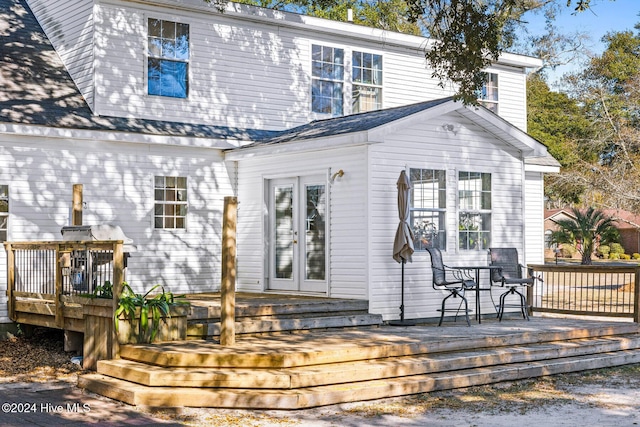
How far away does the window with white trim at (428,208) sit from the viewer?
523 inches

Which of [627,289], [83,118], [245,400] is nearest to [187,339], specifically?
[245,400]

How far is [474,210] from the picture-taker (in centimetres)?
1408

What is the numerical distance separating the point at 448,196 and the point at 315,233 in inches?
90.3

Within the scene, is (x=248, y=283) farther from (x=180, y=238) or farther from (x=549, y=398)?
(x=549, y=398)

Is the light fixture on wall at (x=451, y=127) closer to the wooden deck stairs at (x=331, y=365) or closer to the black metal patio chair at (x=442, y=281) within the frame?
the black metal patio chair at (x=442, y=281)

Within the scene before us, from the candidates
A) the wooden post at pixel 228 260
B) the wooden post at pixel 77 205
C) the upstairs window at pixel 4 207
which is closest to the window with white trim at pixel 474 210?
the wooden post at pixel 228 260

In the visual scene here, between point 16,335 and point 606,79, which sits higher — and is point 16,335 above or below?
below

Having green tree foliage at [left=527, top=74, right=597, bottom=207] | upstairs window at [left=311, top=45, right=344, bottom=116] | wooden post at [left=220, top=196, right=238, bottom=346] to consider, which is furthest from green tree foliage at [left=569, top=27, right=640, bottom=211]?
wooden post at [left=220, top=196, right=238, bottom=346]

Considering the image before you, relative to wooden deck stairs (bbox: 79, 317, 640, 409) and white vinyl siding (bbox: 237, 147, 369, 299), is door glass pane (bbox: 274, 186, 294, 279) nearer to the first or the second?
white vinyl siding (bbox: 237, 147, 369, 299)

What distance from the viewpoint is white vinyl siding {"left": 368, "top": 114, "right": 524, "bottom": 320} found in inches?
495

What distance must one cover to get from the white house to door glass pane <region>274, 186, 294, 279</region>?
0.03 m

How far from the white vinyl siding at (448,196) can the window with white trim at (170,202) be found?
372 cm

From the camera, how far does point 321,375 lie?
8.72 meters

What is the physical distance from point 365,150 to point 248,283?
11.8 ft
